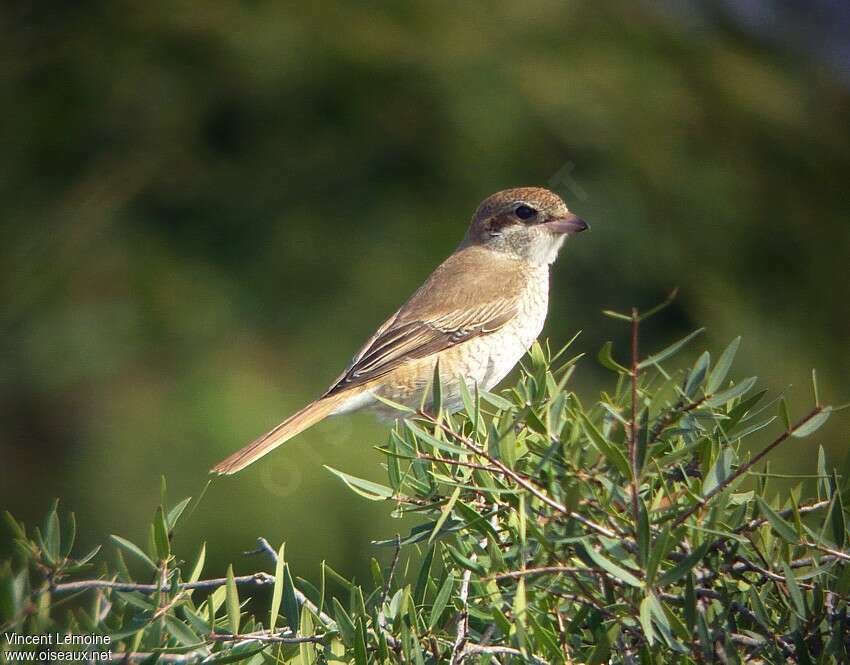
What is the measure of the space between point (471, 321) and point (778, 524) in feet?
8.55

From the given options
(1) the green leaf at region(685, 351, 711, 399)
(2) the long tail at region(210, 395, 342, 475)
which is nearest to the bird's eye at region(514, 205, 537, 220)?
(2) the long tail at region(210, 395, 342, 475)

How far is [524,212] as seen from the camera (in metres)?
4.27

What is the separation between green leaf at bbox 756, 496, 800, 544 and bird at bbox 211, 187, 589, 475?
220 centimetres

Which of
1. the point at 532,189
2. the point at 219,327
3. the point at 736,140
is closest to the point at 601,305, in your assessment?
the point at 532,189

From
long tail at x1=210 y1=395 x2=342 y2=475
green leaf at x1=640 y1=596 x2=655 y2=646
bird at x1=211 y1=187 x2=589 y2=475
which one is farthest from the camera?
bird at x1=211 y1=187 x2=589 y2=475

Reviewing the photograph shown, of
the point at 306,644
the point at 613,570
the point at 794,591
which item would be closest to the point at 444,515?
the point at 613,570

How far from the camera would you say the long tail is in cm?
295

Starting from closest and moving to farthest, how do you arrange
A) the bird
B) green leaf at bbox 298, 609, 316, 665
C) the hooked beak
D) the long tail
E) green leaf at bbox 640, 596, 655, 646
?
green leaf at bbox 640, 596, 655, 646 < green leaf at bbox 298, 609, 316, 665 < the long tail < the bird < the hooked beak

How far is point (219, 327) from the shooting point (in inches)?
187

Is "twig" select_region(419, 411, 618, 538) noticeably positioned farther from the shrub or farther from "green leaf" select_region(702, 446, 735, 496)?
"green leaf" select_region(702, 446, 735, 496)

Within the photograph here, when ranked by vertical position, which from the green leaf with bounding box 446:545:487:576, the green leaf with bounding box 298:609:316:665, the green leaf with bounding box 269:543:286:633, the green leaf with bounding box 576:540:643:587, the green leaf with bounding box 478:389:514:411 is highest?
the green leaf with bounding box 478:389:514:411

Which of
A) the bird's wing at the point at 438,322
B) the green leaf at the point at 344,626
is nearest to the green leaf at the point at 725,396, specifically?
the green leaf at the point at 344,626

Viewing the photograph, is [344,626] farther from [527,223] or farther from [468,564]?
[527,223]

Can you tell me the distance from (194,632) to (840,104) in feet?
20.2
